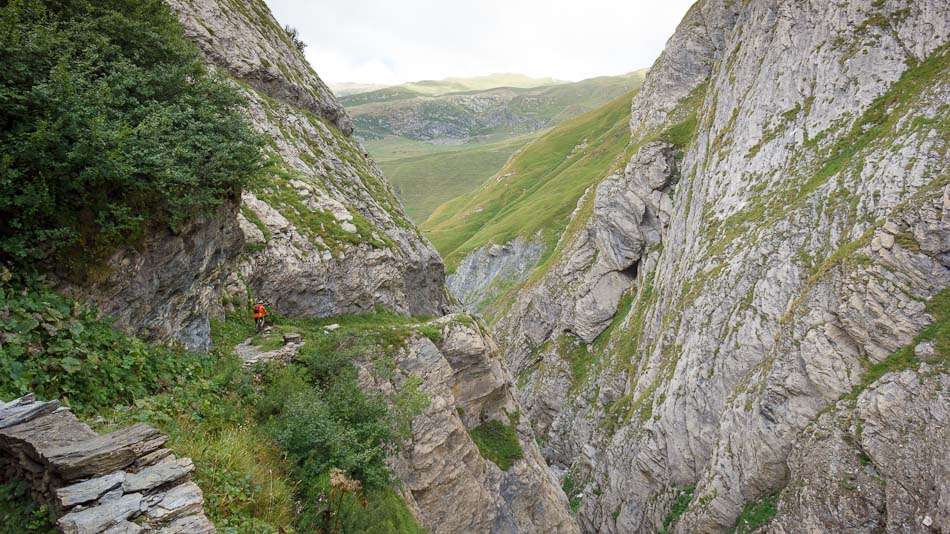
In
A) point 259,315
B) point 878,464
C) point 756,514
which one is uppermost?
point 259,315

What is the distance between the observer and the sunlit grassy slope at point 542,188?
271ft

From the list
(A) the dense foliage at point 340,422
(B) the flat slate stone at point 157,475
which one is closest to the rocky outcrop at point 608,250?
(A) the dense foliage at point 340,422

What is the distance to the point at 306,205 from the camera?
2084cm

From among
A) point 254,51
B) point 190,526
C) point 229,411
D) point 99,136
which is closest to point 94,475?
point 190,526

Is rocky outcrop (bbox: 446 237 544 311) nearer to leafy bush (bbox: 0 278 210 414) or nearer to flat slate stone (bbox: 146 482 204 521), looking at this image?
leafy bush (bbox: 0 278 210 414)

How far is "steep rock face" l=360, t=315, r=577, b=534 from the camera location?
15.4 m

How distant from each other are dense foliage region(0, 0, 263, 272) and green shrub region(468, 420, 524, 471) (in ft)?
43.3

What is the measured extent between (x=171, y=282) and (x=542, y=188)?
9263cm

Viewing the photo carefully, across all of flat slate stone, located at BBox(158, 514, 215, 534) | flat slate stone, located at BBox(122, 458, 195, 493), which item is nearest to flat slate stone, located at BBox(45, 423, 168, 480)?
flat slate stone, located at BBox(122, 458, 195, 493)

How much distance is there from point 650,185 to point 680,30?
26137 mm

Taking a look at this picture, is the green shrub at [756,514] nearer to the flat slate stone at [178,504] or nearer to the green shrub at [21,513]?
the flat slate stone at [178,504]

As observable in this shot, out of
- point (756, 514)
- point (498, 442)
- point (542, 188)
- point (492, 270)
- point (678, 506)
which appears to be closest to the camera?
point (498, 442)

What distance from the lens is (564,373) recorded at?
1882 inches

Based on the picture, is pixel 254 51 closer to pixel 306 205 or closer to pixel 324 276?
pixel 306 205
